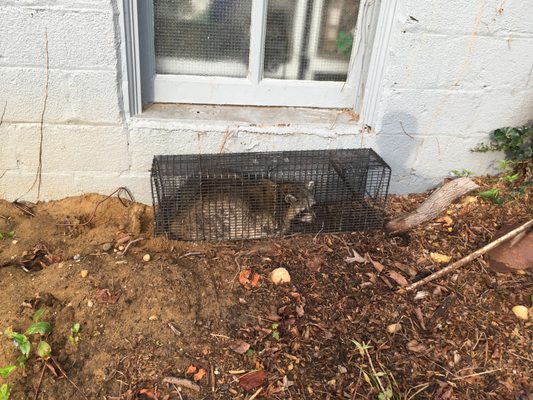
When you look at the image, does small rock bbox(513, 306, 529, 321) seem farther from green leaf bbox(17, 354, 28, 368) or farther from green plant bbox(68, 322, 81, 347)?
green leaf bbox(17, 354, 28, 368)

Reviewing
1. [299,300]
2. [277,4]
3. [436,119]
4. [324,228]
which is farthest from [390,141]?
[299,300]

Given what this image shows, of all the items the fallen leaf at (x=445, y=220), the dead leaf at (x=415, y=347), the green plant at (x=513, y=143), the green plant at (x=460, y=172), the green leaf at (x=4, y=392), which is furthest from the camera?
the green plant at (x=460, y=172)

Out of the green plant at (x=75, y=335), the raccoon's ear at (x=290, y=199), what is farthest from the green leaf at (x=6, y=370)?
the raccoon's ear at (x=290, y=199)

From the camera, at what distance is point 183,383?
6.91ft

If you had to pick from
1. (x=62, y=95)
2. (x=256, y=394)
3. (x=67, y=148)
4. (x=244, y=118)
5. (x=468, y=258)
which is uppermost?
(x=62, y=95)

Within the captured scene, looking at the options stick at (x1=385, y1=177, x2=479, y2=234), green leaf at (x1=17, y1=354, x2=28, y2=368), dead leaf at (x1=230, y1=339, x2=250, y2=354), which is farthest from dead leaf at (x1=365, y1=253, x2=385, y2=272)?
green leaf at (x1=17, y1=354, x2=28, y2=368)

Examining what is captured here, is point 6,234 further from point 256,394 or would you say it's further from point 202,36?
point 256,394

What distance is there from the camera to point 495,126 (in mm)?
3430

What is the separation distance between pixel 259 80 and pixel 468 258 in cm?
182

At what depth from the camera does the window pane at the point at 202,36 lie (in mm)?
2963

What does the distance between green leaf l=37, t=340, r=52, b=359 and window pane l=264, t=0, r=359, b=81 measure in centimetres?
220

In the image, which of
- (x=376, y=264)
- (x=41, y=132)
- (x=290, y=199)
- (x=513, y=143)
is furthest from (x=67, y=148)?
(x=513, y=143)

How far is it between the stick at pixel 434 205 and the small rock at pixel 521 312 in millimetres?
824

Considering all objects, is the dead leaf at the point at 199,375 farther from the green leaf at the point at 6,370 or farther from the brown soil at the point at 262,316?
the green leaf at the point at 6,370
